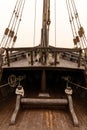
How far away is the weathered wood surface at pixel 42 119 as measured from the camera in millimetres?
3141

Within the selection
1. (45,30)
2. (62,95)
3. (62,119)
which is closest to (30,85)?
(62,95)

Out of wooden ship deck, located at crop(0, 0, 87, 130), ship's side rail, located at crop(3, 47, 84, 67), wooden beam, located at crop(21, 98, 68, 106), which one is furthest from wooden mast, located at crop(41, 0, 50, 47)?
wooden beam, located at crop(21, 98, 68, 106)

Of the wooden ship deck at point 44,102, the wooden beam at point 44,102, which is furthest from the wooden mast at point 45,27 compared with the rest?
the wooden beam at point 44,102

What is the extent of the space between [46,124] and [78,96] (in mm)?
2156

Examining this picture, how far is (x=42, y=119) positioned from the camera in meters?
3.43

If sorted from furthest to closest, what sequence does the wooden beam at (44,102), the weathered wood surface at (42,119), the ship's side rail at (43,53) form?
the ship's side rail at (43,53) → the wooden beam at (44,102) → the weathered wood surface at (42,119)

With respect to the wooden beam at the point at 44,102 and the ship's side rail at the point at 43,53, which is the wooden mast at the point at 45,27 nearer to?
the ship's side rail at the point at 43,53

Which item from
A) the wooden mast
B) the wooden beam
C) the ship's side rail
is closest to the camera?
the wooden beam

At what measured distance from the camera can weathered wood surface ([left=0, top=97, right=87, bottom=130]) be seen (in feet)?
10.3

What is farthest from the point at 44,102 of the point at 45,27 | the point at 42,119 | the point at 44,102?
the point at 45,27

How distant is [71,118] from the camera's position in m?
3.49

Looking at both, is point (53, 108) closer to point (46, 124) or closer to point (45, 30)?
point (46, 124)

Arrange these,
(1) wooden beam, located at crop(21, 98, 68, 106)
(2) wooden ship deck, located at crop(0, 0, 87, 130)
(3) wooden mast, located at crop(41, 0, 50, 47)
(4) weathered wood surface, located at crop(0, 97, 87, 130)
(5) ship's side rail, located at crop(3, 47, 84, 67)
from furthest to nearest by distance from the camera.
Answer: (3) wooden mast, located at crop(41, 0, 50, 47) < (5) ship's side rail, located at crop(3, 47, 84, 67) < (1) wooden beam, located at crop(21, 98, 68, 106) < (2) wooden ship deck, located at crop(0, 0, 87, 130) < (4) weathered wood surface, located at crop(0, 97, 87, 130)

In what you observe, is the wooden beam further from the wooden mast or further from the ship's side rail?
the wooden mast
